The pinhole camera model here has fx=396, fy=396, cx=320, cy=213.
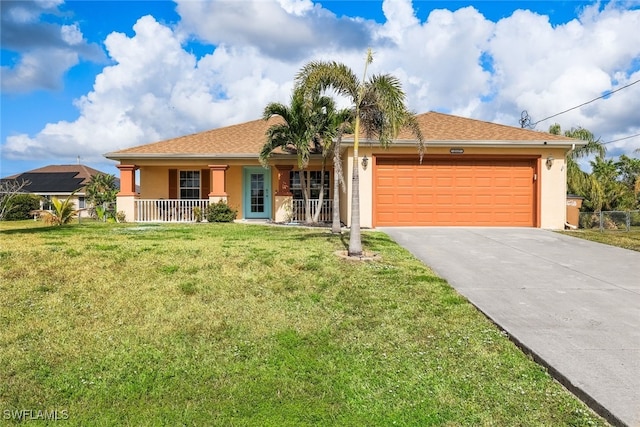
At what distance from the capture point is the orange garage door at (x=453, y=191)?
1358 cm

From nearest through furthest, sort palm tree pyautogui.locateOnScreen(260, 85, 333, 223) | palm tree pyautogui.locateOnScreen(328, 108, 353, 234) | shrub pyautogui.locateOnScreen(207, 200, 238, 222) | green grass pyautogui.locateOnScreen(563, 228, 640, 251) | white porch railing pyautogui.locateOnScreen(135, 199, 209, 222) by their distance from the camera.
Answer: green grass pyautogui.locateOnScreen(563, 228, 640, 251) < palm tree pyautogui.locateOnScreen(328, 108, 353, 234) < palm tree pyautogui.locateOnScreen(260, 85, 333, 223) < shrub pyautogui.locateOnScreen(207, 200, 238, 222) < white porch railing pyautogui.locateOnScreen(135, 199, 209, 222)

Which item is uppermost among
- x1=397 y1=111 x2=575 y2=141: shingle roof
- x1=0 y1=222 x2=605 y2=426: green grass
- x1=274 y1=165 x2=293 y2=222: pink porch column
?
x1=397 y1=111 x2=575 y2=141: shingle roof

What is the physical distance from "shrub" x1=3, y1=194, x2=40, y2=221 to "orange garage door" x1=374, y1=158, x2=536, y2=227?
20234 millimetres

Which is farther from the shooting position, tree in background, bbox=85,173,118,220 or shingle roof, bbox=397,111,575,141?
tree in background, bbox=85,173,118,220

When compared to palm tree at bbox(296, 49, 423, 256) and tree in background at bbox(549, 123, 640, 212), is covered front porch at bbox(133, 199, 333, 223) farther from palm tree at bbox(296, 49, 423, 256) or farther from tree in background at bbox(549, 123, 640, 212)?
tree in background at bbox(549, 123, 640, 212)

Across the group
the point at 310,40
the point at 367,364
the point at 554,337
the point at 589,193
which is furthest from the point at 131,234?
the point at 589,193

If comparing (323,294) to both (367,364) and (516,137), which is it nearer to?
(367,364)

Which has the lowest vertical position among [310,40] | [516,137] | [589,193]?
[589,193]

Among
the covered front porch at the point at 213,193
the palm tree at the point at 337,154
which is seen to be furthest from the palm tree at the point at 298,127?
the covered front porch at the point at 213,193

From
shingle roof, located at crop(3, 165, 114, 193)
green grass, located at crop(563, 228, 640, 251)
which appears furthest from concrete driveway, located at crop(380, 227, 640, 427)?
shingle roof, located at crop(3, 165, 114, 193)

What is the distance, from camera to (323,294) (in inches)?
225

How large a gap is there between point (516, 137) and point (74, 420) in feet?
47.2

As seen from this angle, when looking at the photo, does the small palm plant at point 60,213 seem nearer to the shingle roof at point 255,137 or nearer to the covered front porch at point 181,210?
the covered front porch at point 181,210

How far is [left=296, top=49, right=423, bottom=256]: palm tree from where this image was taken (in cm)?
803
